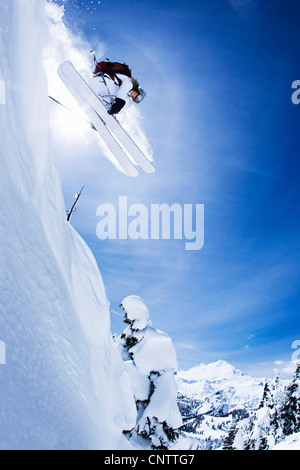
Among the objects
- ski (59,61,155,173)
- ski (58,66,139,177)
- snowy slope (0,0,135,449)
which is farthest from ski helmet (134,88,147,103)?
snowy slope (0,0,135,449)

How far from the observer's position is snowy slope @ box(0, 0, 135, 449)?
1917 millimetres

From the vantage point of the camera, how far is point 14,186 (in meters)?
2.47

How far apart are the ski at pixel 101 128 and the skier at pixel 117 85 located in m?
0.70

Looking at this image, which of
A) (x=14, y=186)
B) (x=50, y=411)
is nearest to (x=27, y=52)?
(x=14, y=186)

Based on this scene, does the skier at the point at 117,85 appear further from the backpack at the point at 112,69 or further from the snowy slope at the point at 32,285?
the snowy slope at the point at 32,285

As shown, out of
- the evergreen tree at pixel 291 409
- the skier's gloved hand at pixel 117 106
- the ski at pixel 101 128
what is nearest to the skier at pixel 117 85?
the skier's gloved hand at pixel 117 106

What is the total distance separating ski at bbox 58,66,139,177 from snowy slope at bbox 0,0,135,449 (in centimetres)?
237

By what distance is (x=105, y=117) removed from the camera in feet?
23.2

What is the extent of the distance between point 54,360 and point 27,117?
301cm

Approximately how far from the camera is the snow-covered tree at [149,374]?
1030 cm

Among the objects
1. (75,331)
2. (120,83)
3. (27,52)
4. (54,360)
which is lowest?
(54,360)

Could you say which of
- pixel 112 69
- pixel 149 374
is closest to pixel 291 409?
pixel 149 374
